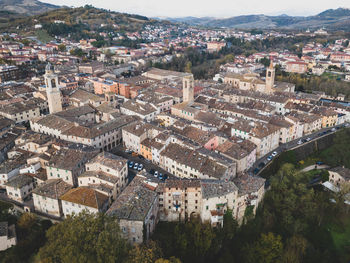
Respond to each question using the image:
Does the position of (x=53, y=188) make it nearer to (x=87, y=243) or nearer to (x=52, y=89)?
(x=87, y=243)

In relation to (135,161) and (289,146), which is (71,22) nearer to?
(135,161)

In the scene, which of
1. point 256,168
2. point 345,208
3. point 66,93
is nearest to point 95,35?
point 66,93

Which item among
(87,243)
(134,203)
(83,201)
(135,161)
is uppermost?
(87,243)

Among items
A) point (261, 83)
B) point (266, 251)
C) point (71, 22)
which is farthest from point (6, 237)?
point (71, 22)

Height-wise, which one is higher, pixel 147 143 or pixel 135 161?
pixel 147 143

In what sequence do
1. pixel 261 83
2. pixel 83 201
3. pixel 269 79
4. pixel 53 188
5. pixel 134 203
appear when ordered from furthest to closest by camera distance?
1. pixel 261 83
2. pixel 269 79
3. pixel 53 188
4. pixel 83 201
5. pixel 134 203

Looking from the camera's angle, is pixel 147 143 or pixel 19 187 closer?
pixel 19 187

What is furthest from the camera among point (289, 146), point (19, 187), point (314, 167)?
point (289, 146)

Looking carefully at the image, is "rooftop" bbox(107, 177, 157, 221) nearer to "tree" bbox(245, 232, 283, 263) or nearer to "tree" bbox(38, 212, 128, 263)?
"tree" bbox(38, 212, 128, 263)
